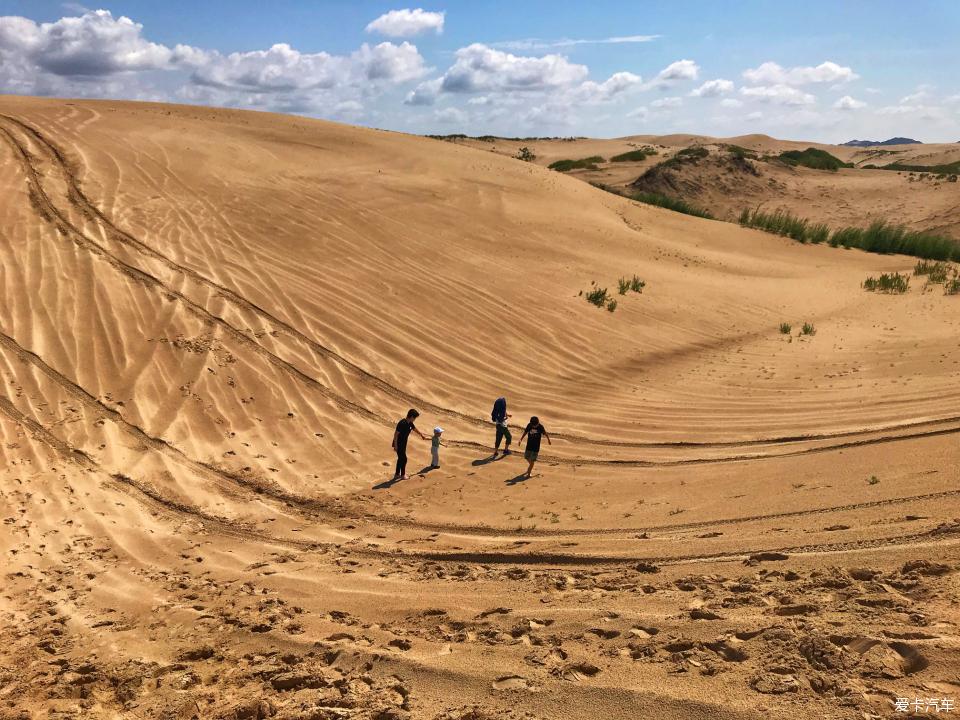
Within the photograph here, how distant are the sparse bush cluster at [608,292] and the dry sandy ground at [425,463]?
0.79 feet

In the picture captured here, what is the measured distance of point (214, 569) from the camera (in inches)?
250

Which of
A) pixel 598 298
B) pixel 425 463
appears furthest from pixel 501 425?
pixel 598 298

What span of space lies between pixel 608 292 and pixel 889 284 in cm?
800

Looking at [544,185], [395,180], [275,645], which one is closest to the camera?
[275,645]

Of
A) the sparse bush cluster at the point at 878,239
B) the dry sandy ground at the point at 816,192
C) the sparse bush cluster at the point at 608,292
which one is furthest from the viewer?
the dry sandy ground at the point at 816,192

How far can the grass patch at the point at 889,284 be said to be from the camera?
60.5ft

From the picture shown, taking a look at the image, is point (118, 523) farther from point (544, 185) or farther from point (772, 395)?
point (544, 185)

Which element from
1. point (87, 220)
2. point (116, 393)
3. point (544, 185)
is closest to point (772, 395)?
point (116, 393)

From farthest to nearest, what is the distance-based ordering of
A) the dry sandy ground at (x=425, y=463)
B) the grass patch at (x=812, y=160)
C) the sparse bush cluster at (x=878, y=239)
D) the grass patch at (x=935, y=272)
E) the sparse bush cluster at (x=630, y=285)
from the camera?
the grass patch at (x=812, y=160) < the sparse bush cluster at (x=878, y=239) < the grass patch at (x=935, y=272) < the sparse bush cluster at (x=630, y=285) < the dry sandy ground at (x=425, y=463)

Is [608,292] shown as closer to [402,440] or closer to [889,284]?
[889,284]

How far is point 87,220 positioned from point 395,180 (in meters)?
9.22

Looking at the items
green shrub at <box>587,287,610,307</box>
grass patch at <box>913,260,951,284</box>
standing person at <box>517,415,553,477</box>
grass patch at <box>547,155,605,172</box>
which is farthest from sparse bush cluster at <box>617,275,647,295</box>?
grass patch at <box>547,155,605,172</box>

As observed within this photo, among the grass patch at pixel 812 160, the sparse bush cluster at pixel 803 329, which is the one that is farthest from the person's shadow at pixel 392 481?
the grass patch at pixel 812 160

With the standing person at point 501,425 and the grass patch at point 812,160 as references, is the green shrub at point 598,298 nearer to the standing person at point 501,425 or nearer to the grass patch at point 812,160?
the standing person at point 501,425
